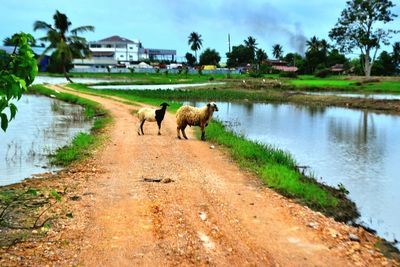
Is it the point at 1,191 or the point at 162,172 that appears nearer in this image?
the point at 1,191

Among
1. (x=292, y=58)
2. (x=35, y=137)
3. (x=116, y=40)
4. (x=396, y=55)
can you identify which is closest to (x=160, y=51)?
(x=116, y=40)

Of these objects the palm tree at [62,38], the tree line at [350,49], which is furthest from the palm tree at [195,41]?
the palm tree at [62,38]

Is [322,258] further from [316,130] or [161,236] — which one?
[316,130]

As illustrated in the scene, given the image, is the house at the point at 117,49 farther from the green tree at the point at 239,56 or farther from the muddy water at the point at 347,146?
the muddy water at the point at 347,146

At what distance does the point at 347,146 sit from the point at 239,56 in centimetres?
9696

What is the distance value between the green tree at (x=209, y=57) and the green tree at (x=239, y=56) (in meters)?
5.84

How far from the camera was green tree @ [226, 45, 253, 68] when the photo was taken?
11300 centimetres

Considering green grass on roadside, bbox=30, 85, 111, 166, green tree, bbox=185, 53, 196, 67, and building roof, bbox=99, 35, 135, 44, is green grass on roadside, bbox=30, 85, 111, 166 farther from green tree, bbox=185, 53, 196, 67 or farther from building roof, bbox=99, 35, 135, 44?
building roof, bbox=99, 35, 135, 44

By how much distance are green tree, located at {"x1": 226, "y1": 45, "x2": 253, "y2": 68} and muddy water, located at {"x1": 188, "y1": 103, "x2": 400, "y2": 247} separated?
79603 mm

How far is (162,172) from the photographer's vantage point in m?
10.7

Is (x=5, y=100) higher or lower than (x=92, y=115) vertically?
higher

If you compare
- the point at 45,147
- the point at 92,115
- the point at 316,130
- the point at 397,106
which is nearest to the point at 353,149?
the point at 316,130

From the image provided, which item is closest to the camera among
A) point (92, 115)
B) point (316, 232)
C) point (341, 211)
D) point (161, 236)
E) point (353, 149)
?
point (161, 236)

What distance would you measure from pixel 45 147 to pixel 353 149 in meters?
10.8
